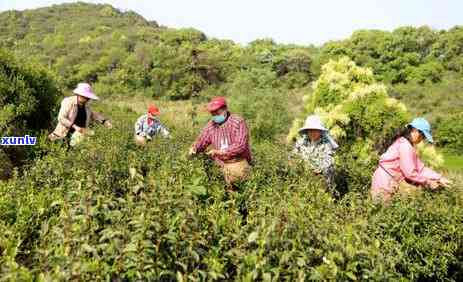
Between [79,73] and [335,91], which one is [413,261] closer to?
[335,91]

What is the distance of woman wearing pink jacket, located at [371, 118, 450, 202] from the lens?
16.6 ft

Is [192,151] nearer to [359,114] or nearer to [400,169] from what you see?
[400,169]

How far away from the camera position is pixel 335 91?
43.4ft

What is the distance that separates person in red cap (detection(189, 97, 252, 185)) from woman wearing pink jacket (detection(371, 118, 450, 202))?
1.30 metres

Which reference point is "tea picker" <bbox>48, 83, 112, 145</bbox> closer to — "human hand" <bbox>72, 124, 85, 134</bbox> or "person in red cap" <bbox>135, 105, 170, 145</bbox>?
"human hand" <bbox>72, 124, 85, 134</bbox>

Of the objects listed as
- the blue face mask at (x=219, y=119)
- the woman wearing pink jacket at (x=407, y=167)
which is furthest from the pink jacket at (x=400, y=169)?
the blue face mask at (x=219, y=119)

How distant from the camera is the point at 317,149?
577cm

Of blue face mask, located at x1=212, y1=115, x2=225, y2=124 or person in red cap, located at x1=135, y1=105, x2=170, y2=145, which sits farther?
person in red cap, located at x1=135, y1=105, x2=170, y2=145

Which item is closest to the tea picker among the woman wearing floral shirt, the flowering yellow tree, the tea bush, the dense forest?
the dense forest

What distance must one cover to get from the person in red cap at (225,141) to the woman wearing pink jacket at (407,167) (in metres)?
1.30

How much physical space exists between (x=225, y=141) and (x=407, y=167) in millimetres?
1755

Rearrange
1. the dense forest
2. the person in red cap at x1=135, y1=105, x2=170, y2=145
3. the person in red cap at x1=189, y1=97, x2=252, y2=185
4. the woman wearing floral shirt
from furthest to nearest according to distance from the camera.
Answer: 1. the person in red cap at x1=135, y1=105, x2=170, y2=145
2. the woman wearing floral shirt
3. the person in red cap at x1=189, y1=97, x2=252, y2=185
4. the dense forest

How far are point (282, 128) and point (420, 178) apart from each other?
53.2ft

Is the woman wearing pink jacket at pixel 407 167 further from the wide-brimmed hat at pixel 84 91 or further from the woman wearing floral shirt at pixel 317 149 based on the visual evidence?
the wide-brimmed hat at pixel 84 91
